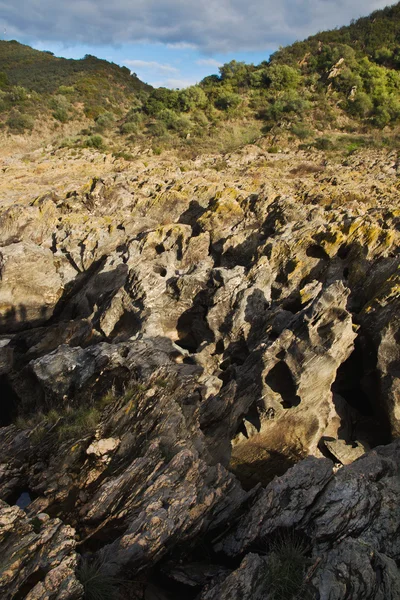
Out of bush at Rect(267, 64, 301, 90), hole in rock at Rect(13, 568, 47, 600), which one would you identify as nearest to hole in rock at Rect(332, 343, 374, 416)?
hole in rock at Rect(13, 568, 47, 600)

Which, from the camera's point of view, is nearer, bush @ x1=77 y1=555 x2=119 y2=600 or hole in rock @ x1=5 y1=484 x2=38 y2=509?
bush @ x1=77 y1=555 x2=119 y2=600

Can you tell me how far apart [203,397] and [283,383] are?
2.82 metres

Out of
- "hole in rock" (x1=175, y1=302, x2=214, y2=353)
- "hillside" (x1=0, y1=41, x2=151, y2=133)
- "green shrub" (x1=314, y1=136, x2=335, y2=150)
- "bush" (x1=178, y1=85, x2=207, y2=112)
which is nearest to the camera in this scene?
"hole in rock" (x1=175, y1=302, x2=214, y2=353)

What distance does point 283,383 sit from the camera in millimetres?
11781

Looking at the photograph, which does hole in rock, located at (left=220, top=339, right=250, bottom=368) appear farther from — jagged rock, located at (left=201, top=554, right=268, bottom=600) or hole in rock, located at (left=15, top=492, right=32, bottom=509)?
jagged rock, located at (left=201, top=554, right=268, bottom=600)

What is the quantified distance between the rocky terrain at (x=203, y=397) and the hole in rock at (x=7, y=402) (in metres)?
0.07

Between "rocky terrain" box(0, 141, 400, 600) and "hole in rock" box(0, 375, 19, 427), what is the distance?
0.07 metres

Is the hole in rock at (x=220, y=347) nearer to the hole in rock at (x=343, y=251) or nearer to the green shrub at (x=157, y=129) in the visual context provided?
the hole in rock at (x=343, y=251)

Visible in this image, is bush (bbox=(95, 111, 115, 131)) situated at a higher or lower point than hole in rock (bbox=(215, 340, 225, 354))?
higher

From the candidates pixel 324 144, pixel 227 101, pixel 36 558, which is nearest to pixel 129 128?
pixel 227 101

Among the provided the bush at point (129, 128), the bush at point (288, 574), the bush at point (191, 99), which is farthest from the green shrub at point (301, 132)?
the bush at point (288, 574)

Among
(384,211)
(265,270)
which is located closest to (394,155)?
(384,211)

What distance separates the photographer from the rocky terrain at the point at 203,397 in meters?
5.38

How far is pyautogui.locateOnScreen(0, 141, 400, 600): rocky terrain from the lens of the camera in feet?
17.6
